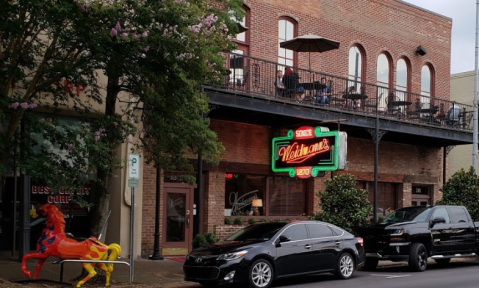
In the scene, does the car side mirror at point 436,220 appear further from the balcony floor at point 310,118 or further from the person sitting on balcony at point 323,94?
the person sitting on balcony at point 323,94

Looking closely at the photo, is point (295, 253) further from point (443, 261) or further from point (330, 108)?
point (330, 108)

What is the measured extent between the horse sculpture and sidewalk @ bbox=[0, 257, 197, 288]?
0.49m

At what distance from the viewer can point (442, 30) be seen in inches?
1107

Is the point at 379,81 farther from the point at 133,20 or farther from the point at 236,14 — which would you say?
the point at 133,20

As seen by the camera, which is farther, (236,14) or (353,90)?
(353,90)

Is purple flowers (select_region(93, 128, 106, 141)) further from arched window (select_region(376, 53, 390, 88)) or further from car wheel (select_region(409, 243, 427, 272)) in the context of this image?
arched window (select_region(376, 53, 390, 88))

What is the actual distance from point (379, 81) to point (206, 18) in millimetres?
14409

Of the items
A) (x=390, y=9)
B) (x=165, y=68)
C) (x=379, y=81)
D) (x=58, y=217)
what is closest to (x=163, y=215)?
(x=58, y=217)

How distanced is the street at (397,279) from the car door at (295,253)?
0.40m

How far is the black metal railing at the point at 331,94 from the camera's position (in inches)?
750

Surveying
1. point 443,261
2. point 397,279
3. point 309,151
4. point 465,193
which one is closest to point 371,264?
point 397,279

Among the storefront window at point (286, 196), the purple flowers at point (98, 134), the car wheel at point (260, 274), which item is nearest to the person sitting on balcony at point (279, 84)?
the storefront window at point (286, 196)

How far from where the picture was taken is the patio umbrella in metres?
19.8

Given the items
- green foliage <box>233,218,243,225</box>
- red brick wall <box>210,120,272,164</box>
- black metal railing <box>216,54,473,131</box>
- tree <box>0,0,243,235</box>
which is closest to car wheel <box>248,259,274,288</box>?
tree <box>0,0,243,235</box>
